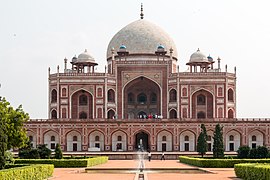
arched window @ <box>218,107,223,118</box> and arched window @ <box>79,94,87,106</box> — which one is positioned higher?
arched window @ <box>79,94,87,106</box>

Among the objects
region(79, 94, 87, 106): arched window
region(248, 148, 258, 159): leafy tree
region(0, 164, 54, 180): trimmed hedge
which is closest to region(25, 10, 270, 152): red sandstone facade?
region(79, 94, 87, 106): arched window

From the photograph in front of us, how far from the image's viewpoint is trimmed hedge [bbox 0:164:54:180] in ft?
43.7

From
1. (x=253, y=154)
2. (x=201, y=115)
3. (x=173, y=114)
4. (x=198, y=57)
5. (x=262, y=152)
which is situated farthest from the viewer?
(x=198, y=57)

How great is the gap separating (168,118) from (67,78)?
25.8 ft

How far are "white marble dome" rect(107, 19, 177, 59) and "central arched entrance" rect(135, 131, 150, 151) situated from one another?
7583 millimetres

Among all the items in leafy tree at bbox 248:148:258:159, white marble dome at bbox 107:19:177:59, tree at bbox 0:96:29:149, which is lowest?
leafy tree at bbox 248:148:258:159

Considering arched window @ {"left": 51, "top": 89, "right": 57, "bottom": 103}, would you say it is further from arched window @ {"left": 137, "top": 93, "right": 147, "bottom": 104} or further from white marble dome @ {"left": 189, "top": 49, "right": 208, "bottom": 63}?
white marble dome @ {"left": 189, "top": 49, "right": 208, "bottom": 63}

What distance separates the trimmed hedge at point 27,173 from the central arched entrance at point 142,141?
23.7 metres

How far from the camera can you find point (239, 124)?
39375 mm

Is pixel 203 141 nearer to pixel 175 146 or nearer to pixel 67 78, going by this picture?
pixel 175 146

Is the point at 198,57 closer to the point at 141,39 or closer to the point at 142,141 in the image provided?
the point at 141,39

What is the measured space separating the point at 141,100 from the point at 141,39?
4884 millimetres

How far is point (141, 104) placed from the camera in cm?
4581

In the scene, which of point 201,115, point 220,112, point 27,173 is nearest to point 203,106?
point 201,115
